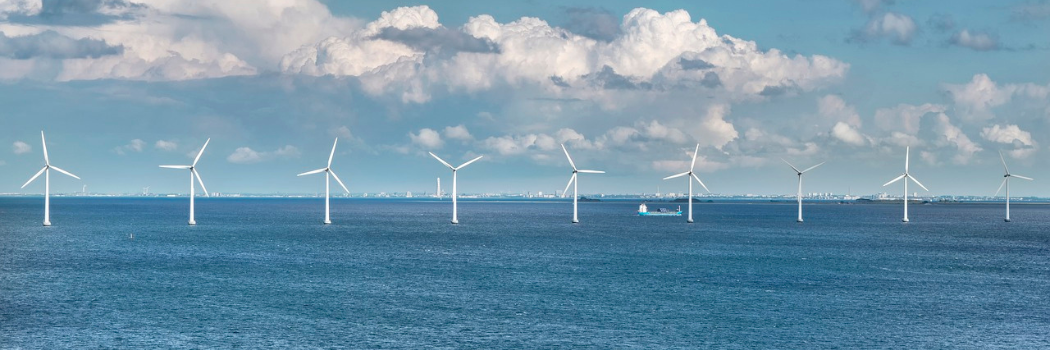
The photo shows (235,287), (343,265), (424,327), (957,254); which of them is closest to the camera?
(424,327)

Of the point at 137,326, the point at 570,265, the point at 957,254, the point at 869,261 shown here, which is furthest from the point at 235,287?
the point at 957,254

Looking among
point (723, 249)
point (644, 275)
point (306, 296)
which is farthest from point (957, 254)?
point (306, 296)

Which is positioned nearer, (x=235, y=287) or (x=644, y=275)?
(x=235, y=287)

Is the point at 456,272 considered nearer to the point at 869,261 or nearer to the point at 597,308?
the point at 597,308

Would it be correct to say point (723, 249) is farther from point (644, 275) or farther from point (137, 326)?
point (137, 326)

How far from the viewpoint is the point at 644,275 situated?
97812mm

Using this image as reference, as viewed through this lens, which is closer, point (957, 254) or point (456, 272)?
point (456, 272)

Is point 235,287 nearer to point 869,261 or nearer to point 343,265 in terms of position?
point 343,265

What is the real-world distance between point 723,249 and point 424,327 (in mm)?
83219

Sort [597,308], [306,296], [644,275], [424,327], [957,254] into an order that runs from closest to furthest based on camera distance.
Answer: [424,327] → [597,308] → [306,296] → [644,275] → [957,254]

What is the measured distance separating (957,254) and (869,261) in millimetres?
21176

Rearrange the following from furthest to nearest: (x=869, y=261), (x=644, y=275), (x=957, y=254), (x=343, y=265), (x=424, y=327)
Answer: (x=957, y=254) → (x=869, y=261) → (x=343, y=265) → (x=644, y=275) → (x=424, y=327)

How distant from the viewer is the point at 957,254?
434ft

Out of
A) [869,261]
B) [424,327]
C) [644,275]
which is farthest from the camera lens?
[869,261]
